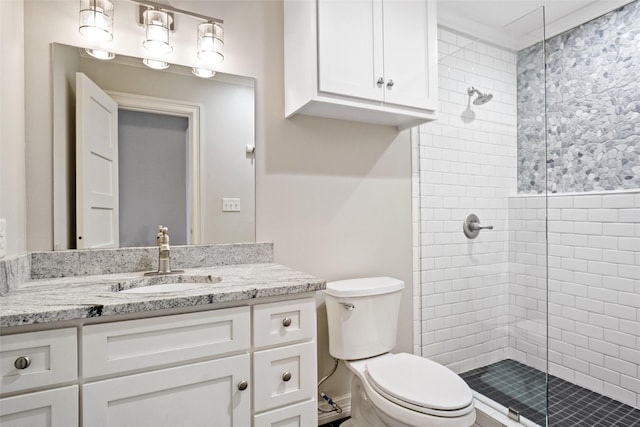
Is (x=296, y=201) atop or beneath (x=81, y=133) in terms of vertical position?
beneath

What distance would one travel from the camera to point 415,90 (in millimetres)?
1729

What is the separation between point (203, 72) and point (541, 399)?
2235mm

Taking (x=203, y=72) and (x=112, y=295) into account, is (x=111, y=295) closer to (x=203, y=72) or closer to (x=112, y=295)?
(x=112, y=295)

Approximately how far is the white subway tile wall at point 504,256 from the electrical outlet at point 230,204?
1141mm

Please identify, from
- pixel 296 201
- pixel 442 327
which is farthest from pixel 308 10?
pixel 442 327

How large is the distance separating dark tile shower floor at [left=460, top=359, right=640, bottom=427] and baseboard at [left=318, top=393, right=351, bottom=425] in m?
0.74

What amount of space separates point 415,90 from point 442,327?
Result: 1.46 metres

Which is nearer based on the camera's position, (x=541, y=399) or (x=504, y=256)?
(x=541, y=399)

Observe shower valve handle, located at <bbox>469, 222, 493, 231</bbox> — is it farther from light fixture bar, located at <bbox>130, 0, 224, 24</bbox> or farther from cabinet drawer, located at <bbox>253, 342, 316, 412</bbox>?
light fixture bar, located at <bbox>130, 0, 224, 24</bbox>

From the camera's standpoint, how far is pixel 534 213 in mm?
1613

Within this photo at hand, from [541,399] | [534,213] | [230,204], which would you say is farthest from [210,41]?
[541,399]

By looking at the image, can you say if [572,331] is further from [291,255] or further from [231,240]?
[231,240]

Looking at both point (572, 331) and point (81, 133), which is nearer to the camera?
point (81, 133)

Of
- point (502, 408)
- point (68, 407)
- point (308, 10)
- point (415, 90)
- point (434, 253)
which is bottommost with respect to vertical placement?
point (502, 408)
